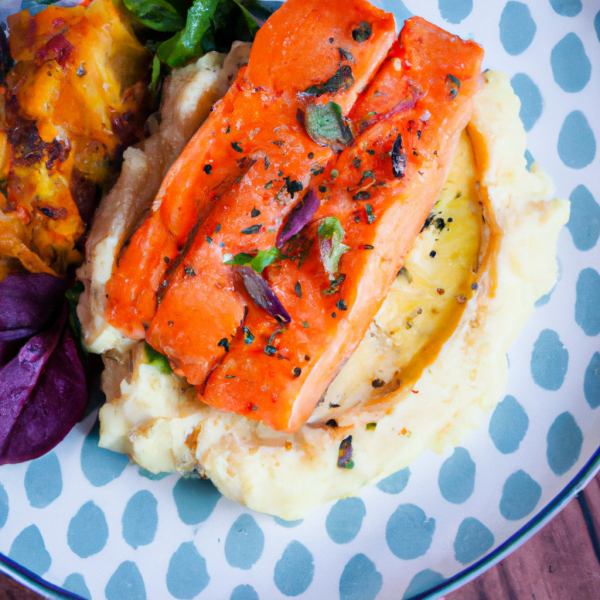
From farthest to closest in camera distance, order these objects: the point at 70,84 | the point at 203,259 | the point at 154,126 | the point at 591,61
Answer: the point at 591,61, the point at 154,126, the point at 70,84, the point at 203,259

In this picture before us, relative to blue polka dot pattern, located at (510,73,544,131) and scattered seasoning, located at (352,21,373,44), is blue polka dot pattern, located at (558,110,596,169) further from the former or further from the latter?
scattered seasoning, located at (352,21,373,44)

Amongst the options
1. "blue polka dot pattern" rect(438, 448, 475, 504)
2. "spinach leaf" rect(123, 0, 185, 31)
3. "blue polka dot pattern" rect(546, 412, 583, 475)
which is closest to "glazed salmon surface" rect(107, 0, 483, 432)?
"spinach leaf" rect(123, 0, 185, 31)

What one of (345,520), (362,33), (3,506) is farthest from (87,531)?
(362,33)

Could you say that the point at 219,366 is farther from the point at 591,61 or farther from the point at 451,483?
the point at 591,61

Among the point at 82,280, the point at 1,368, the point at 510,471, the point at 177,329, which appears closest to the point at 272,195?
the point at 177,329

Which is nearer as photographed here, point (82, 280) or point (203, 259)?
point (203, 259)

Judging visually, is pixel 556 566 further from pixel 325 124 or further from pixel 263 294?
pixel 325 124
